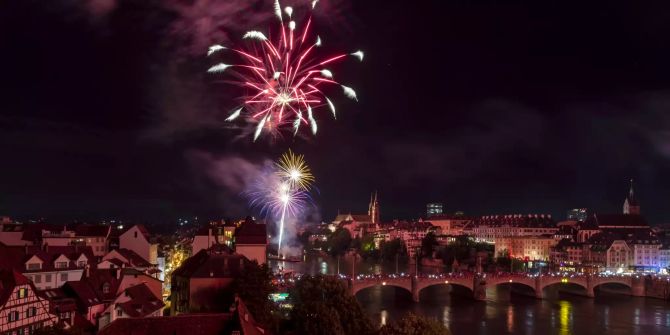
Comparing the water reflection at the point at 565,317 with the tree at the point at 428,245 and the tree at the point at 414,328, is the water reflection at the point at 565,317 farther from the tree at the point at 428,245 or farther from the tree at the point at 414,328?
the tree at the point at 428,245

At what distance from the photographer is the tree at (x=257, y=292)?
85.7 feet

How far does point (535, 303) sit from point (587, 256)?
111 feet

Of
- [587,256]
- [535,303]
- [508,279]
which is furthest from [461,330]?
[587,256]

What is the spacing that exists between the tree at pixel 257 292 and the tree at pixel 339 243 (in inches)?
4310

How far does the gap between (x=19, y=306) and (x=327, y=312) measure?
444 inches

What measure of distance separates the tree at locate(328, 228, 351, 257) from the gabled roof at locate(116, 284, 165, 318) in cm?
11171

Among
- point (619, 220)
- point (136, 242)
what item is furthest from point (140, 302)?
point (619, 220)

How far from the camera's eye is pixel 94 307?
25.5 metres

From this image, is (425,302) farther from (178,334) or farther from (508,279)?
(178,334)

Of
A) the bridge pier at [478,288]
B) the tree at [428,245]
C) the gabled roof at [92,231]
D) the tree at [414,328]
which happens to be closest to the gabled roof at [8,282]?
the tree at [414,328]

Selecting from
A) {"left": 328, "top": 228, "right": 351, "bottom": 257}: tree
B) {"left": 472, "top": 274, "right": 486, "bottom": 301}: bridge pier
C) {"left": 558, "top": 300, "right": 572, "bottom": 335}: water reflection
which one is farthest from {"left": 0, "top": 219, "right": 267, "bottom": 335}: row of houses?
{"left": 328, "top": 228, "right": 351, "bottom": 257}: tree

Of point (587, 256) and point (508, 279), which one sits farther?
point (587, 256)

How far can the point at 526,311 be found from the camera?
171ft

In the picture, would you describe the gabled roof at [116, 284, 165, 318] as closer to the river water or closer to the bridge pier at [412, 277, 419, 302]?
the river water
